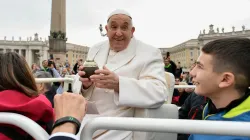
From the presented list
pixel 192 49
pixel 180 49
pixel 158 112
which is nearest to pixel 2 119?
pixel 158 112

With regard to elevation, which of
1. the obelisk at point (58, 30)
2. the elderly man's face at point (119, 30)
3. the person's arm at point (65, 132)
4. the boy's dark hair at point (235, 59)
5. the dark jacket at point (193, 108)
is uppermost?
the obelisk at point (58, 30)

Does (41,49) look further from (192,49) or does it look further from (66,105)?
(66,105)

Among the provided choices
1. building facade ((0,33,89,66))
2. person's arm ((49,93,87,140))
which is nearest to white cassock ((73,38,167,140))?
person's arm ((49,93,87,140))

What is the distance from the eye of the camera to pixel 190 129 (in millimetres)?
797

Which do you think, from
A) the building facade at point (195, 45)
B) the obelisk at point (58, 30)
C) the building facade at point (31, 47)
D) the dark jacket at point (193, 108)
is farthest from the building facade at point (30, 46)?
the dark jacket at point (193, 108)

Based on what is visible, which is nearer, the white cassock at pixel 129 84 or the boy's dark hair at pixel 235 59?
the boy's dark hair at pixel 235 59

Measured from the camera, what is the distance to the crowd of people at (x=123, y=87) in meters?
1.04

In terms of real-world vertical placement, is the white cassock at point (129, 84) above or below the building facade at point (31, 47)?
below

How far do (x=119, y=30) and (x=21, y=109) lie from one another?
101 cm

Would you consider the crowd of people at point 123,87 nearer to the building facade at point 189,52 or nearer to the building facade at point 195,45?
the building facade at point 195,45

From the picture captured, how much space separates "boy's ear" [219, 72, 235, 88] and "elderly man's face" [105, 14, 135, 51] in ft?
2.88

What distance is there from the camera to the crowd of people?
104 cm

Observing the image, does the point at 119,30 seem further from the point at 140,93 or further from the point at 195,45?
the point at 195,45

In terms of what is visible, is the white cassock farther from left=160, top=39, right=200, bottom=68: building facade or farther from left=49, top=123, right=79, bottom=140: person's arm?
left=160, top=39, right=200, bottom=68: building facade
